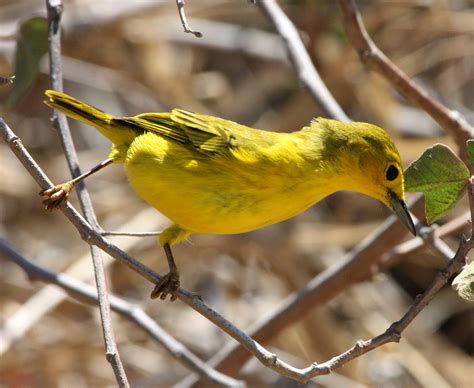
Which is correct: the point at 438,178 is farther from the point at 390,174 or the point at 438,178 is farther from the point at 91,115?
the point at 91,115

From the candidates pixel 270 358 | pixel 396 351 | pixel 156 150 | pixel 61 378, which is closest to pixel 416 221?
pixel 156 150

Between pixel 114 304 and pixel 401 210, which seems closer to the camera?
pixel 401 210

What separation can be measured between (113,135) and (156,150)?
0.29m

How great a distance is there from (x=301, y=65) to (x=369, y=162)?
0.71 metres

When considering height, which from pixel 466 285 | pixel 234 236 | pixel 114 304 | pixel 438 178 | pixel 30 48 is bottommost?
pixel 466 285

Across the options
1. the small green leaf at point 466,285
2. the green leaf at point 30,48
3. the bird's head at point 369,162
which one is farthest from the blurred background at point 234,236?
the small green leaf at point 466,285

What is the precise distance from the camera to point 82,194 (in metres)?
2.64

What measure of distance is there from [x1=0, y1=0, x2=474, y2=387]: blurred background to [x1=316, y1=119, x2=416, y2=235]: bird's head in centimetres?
223

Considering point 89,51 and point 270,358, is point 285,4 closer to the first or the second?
point 89,51

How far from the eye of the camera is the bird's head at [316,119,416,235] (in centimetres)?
294

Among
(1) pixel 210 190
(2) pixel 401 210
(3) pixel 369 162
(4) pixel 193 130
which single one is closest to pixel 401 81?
(3) pixel 369 162

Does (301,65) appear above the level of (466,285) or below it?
above

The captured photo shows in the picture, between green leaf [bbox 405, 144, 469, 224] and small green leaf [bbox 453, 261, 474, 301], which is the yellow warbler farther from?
small green leaf [bbox 453, 261, 474, 301]

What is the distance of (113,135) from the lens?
3033 millimetres
